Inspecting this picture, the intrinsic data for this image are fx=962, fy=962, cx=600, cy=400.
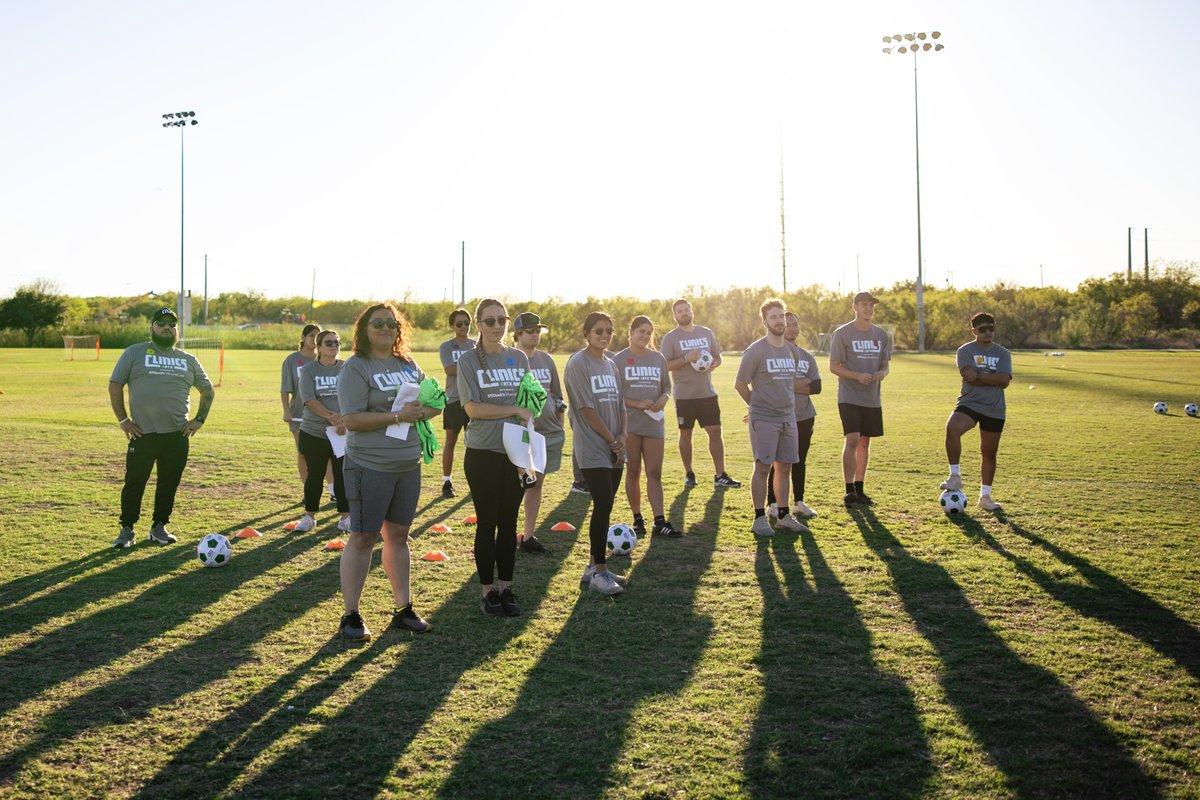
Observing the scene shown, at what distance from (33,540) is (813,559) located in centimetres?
646

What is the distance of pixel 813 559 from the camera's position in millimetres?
7500

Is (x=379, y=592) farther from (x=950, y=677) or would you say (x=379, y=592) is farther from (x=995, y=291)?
(x=995, y=291)

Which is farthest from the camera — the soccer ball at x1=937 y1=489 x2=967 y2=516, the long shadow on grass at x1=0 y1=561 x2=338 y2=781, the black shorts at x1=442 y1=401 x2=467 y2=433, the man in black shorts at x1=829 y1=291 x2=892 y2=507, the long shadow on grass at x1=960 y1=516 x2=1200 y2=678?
the man in black shorts at x1=829 y1=291 x2=892 y2=507

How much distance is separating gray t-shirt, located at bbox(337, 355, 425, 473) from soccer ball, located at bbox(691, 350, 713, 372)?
17.6ft

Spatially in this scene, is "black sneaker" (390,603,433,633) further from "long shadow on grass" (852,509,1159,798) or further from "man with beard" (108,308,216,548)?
"man with beard" (108,308,216,548)

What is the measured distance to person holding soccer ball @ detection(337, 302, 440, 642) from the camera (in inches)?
212

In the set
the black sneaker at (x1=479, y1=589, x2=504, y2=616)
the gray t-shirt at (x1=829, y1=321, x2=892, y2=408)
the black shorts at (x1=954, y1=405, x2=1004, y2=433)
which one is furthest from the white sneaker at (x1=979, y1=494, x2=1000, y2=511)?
the black sneaker at (x1=479, y1=589, x2=504, y2=616)

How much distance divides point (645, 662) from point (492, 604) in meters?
1.28

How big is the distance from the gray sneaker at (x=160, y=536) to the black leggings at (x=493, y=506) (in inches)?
136

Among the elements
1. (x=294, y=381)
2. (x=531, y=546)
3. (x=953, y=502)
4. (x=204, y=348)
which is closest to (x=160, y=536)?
(x=294, y=381)

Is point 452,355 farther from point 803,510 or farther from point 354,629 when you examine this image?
point 354,629

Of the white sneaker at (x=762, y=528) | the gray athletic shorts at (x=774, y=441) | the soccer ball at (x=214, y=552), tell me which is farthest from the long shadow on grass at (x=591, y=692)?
the soccer ball at (x=214, y=552)

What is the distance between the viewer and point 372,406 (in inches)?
213

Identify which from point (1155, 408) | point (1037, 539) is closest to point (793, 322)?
point (1037, 539)
